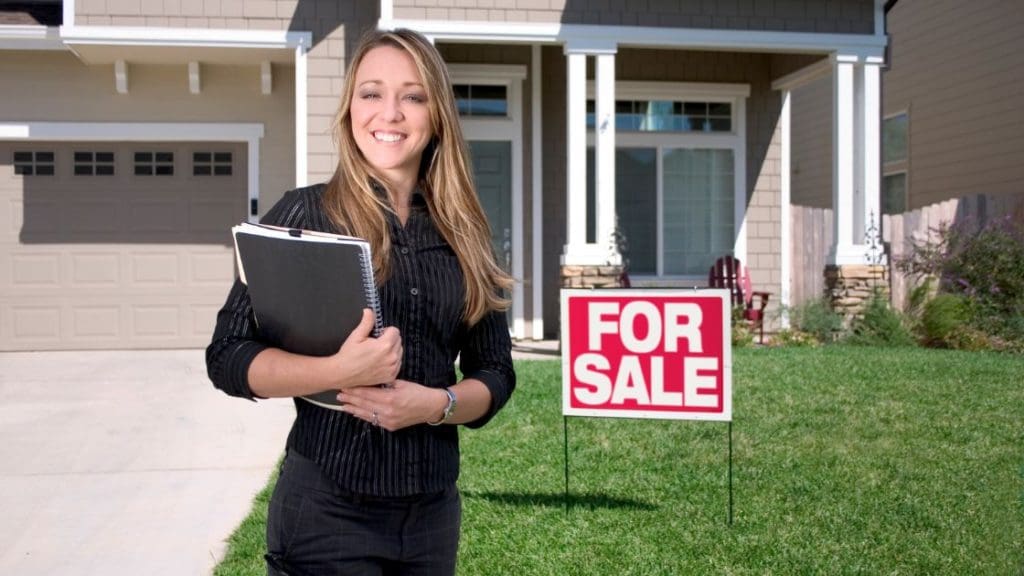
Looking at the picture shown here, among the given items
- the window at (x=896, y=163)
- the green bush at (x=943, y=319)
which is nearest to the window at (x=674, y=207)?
the green bush at (x=943, y=319)

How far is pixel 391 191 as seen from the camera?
2.02 m

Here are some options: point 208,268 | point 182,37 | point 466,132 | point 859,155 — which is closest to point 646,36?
point 466,132

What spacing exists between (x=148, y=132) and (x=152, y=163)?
0.38 m

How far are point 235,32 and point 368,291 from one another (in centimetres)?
1021

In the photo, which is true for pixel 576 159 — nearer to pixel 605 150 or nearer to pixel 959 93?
pixel 605 150

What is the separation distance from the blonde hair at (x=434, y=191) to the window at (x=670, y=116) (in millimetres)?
11113

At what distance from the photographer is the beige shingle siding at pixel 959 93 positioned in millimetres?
14406

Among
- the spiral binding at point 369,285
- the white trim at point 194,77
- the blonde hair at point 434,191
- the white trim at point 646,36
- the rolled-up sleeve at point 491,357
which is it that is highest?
the white trim at point 646,36

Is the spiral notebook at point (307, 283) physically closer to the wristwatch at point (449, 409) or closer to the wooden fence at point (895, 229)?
the wristwatch at point (449, 409)

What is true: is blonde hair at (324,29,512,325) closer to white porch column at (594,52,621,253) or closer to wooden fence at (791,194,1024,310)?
white porch column at (594,52,621,253)

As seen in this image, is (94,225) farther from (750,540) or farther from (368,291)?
(368,291)

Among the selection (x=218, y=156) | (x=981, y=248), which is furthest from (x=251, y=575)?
(x=981, y=248)

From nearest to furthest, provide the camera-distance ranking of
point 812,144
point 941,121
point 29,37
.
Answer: point 29,37
point 941,121
point 812,144

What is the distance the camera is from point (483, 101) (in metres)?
12.6
